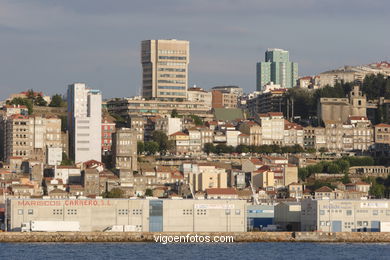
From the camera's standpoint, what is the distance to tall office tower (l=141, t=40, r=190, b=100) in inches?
5487

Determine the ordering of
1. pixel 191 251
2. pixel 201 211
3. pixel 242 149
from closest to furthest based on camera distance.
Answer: pixel 191 251, pixel 201 211, pixel 242 149

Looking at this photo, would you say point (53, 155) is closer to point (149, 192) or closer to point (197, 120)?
point (149, 192)

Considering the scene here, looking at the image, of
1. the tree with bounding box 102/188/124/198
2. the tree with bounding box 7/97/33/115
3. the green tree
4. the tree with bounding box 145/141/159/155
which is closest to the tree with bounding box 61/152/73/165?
the tree with bounding box 145/141/159/155

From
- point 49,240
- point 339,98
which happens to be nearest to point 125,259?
point 49,240

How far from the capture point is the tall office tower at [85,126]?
113 m

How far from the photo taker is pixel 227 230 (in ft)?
262

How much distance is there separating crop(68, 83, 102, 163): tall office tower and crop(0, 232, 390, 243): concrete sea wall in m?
34.7

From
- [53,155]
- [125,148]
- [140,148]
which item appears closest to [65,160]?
[53,155]

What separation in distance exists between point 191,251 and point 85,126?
4288 cm

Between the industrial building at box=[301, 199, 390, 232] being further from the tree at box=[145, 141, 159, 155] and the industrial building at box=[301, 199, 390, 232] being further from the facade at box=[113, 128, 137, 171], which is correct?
the tree at box=[145, 141, 159, 155]

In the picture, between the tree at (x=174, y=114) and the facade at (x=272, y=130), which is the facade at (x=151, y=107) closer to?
the tree at (x=174, y=114)

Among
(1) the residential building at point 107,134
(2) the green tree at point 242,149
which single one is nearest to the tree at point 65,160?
(1) the residential building at point 107,134

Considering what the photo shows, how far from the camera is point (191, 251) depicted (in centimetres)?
7181

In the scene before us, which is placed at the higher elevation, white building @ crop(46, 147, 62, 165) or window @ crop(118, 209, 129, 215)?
white building @ crop(46, 147, 62, 165)
